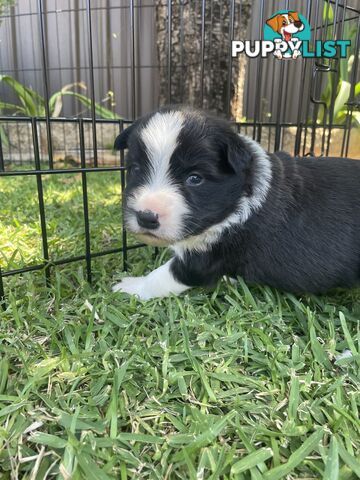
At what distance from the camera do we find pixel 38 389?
4.90 ft

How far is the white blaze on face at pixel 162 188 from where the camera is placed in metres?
1.71

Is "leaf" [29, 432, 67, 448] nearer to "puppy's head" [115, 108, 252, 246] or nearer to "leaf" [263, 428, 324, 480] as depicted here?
"leaf" [263, 428, 324, 480]

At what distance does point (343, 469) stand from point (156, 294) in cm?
126

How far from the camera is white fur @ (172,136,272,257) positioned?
201 centimetres

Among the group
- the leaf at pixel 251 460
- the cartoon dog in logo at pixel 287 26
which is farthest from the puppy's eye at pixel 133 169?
the cartoon dog in logo at pixel 287 26

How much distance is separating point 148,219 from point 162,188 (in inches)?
6.1

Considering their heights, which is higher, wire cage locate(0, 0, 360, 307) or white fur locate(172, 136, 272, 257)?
wire cage locate(0, 0, 360, 307)

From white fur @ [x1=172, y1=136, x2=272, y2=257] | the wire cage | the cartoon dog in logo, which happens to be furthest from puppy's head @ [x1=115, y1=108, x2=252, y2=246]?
the wire cage

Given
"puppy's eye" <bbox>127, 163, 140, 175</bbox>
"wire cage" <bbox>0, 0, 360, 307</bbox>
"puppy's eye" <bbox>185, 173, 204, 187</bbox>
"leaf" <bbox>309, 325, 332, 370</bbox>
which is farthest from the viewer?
"wire cage" <bbox>0, 0, 360, 307</bbox>

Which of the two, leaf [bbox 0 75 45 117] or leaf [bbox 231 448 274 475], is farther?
leaf [bbox 0 75 45 117]

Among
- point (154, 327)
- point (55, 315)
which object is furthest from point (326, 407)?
point (55, 315)

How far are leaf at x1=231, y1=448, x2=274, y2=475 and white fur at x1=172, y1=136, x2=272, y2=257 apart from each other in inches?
40.0

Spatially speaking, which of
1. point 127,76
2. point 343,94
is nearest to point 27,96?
point 127,76

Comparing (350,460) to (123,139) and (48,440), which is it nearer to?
(48,440)
